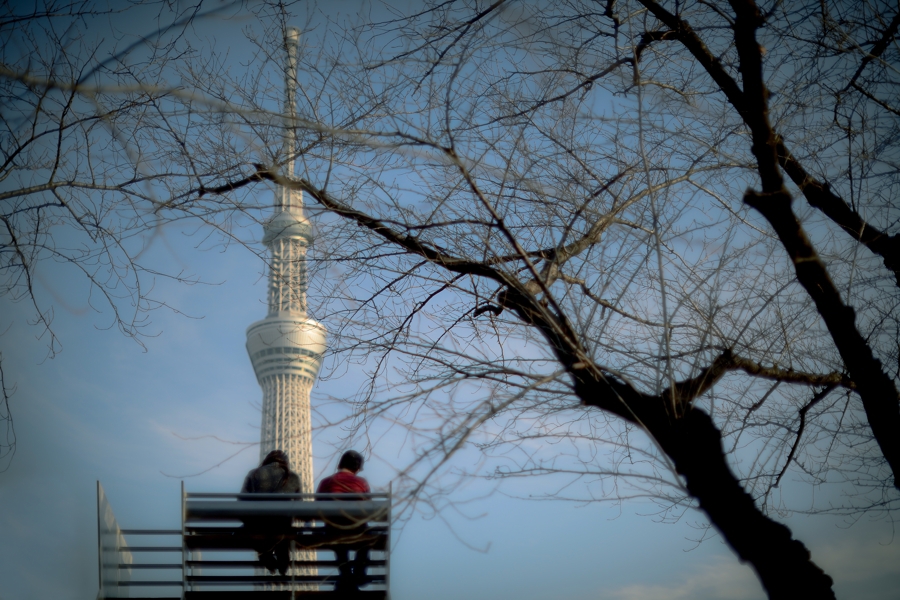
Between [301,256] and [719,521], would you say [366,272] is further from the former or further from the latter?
[719,521]

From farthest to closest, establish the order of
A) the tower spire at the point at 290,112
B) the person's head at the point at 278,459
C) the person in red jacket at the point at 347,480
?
the person's head at the point at 278,459
the person in red jacket at the point at 347,480
the tower spire at the point at 290,112

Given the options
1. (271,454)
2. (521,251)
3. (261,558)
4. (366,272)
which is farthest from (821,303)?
(271,454)

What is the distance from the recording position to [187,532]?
390 centimetres

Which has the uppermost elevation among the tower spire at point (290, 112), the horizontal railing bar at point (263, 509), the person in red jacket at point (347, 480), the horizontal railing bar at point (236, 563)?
the tower spire at point (290, 112)

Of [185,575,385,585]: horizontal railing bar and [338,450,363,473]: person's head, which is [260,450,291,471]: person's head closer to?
[338,450,363,473]: person's head

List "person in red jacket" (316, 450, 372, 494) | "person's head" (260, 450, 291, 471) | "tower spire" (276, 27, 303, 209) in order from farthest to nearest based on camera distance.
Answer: "person's head" (260, 450, 291, 471) < "person in red jacket" (316, 450, 372, 494) < "tower spire" (276, 27, 303, 209)

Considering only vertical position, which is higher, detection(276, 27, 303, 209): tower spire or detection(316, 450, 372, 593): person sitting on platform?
detection(276, 27, 303, 209): tower spire

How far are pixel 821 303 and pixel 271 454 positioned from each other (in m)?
3.02

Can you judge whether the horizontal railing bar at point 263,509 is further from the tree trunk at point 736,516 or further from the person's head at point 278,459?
the tree trunk at point 736,516

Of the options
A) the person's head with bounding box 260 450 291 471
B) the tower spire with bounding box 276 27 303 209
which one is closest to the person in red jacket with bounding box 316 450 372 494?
the person's head with bounding box 260 450 291 471

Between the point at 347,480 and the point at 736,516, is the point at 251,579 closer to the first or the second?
the point at 347,480

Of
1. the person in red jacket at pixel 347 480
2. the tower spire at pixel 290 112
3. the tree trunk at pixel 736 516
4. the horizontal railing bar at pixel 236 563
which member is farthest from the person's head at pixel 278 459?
the tree trunk at pixel 736 516

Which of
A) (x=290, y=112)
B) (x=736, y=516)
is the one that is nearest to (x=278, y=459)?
(x=290, y=112)

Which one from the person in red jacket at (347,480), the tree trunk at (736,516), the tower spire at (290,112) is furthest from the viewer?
the person in red jacket at (347,480)
